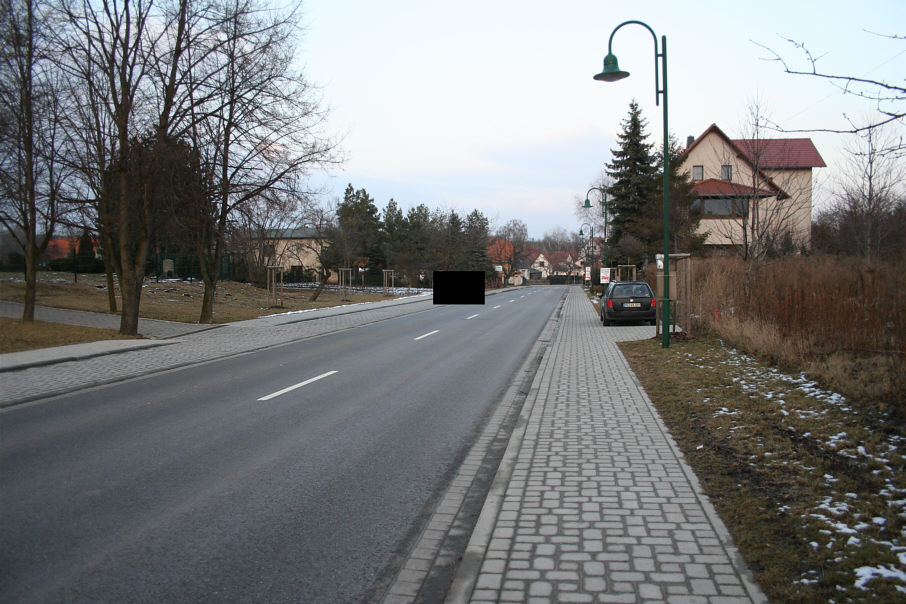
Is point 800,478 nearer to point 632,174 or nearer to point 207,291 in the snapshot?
point 207,291

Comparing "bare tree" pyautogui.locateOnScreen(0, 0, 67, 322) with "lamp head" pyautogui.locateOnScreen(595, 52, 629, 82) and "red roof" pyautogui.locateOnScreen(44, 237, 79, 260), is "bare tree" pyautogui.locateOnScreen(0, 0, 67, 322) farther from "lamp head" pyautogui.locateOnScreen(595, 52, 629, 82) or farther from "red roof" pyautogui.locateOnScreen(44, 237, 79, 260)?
"red roof" pyautogui.locateOnScreen(44, 237, 79, 260)

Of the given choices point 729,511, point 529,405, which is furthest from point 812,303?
point 729,511

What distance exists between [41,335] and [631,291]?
17.8m

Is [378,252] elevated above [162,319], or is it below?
above

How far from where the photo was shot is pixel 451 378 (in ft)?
36.2

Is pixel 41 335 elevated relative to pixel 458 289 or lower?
lower

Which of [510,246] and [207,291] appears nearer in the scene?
[207,291]

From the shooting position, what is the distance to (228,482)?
542 centimetres

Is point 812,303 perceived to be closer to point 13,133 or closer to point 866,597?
point 866,597

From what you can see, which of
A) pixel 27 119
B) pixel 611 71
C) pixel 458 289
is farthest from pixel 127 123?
pixel 458 289

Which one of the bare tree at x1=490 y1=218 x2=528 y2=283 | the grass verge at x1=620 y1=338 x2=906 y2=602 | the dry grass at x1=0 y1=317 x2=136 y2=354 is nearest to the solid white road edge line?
the grass verge at x1=620 y1=338 x2=906 y2=602

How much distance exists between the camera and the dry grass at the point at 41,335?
14898 millimetres

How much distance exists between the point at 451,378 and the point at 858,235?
76.2 feet

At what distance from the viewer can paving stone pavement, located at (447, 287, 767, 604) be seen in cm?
339
